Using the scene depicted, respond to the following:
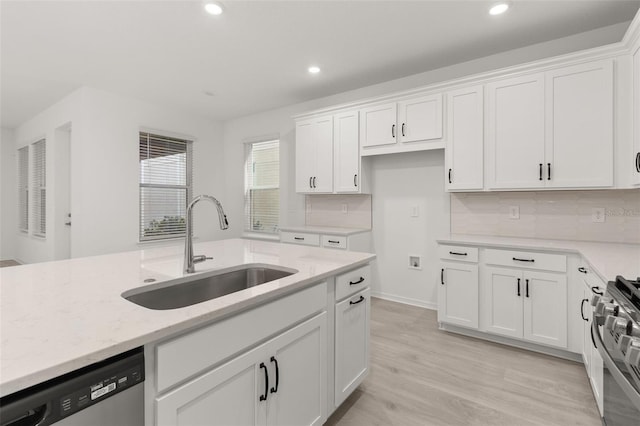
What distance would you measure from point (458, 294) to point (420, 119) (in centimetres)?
181

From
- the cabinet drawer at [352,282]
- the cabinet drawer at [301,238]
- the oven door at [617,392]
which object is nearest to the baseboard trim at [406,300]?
the cabinet drawer at [301,238]

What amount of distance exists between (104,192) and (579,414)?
5221mm

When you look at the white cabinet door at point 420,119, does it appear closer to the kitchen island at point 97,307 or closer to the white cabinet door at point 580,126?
the white cabinet door at point 580,126

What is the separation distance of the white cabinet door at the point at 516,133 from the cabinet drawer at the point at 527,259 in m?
0.62

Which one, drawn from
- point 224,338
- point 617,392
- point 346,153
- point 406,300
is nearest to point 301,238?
point 346,153

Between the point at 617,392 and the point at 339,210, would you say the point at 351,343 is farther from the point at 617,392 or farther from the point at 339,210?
the point at 339,210

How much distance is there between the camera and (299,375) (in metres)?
1.43

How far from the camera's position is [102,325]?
2.92ft

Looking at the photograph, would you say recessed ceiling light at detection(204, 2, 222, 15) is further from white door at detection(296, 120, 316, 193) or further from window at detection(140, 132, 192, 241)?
window at detection(140, 132, 192, 241)

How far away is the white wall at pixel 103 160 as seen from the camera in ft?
13.3

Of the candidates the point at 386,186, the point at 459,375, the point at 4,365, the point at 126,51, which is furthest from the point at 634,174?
the point at 126,51

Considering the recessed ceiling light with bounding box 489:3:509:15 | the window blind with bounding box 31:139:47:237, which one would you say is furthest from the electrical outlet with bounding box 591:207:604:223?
the window blind with bounding box 31:139:47:237

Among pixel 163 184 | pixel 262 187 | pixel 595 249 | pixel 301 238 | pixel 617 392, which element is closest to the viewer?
pixel 617 392

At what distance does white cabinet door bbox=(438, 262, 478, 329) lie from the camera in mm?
2795
